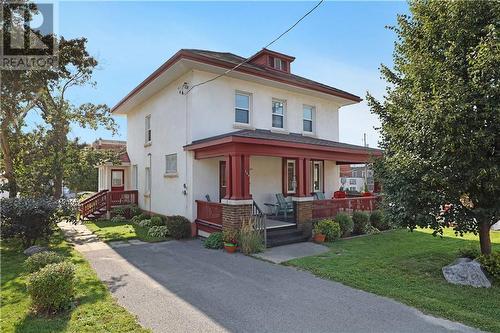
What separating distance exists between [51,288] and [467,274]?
7807 mm

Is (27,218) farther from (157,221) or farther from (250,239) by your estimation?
(250,239)

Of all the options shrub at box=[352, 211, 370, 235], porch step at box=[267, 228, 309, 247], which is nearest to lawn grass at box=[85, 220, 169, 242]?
porch step at box=[267, 228, 309, 247]

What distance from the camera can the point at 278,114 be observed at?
48.7 feet

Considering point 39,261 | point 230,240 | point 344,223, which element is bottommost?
point 230,240

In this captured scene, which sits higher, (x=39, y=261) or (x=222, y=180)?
(x=222, y=180)

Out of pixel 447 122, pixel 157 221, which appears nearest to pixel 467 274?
pixel 447 122

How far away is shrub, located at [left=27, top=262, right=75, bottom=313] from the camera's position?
194 inches

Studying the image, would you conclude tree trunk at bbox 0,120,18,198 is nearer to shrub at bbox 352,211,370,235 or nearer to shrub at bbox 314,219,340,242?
shrub at bbox 314,219,340,242

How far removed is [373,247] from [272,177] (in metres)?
5.68

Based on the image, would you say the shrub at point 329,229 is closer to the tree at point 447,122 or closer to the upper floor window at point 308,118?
the tree at point 447,122

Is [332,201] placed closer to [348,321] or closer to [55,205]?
[348,321]

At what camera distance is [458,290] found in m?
6.01

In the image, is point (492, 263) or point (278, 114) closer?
point (492, 263)

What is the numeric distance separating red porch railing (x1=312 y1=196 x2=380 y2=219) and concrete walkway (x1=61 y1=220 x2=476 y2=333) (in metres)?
4.64
